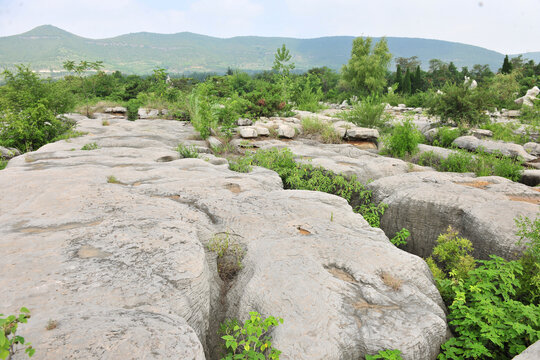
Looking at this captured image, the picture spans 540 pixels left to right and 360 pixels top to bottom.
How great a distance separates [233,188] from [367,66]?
40.4 meters

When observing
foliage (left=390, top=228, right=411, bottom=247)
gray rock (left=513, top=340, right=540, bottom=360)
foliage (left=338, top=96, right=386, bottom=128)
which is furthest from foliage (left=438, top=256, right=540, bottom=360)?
foliage (left=338, top=96, right=386, bottom=128)

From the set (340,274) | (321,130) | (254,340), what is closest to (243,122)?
(321,130)

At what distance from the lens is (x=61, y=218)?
149 inches

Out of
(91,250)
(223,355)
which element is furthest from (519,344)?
(91,250)

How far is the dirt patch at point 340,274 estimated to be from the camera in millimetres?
3276

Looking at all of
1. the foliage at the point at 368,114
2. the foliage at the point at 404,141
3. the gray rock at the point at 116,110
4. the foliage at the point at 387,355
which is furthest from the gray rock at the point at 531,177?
the gray rock at the point at 116,110

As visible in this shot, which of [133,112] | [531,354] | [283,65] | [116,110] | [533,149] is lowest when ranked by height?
[533,149]

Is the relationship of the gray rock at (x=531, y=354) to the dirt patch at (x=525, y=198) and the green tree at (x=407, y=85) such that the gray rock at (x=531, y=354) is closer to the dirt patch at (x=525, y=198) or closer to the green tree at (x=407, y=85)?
the dirt patch at (x=525, y=198)

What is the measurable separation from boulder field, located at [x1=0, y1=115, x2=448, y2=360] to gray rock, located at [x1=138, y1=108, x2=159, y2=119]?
13440 millimetres

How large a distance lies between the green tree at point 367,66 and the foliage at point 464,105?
89.3ft

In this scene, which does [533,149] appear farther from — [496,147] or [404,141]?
[404,141]

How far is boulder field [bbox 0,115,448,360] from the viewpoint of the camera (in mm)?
2238

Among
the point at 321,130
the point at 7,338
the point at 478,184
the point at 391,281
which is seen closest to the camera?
the point at 7,338

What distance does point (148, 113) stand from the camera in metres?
18.4
